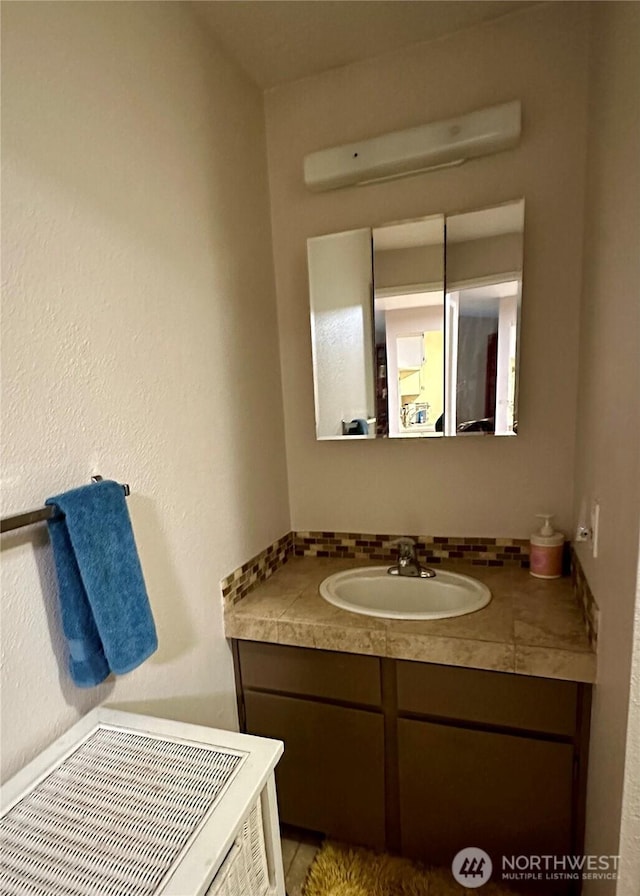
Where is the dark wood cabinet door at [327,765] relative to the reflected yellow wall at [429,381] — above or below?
below

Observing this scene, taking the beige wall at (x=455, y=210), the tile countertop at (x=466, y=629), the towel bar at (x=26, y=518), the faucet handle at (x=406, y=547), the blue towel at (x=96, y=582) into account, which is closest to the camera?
the towel bar at (x=26, y=518)

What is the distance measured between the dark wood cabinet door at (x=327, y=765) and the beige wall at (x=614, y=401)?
22.9 inches

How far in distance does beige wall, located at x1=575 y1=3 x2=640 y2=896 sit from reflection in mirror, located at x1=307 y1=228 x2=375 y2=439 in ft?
2.29

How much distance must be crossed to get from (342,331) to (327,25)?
913mm

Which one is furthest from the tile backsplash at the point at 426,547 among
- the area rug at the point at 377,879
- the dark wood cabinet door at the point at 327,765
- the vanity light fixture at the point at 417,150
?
the vanity light fixture at the point at 417,150

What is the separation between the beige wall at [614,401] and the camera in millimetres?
856

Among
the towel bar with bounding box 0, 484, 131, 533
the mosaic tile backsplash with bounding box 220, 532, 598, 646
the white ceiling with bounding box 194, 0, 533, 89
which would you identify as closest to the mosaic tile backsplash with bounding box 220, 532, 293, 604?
the mosaic tile backsplash with bounding box 220, 532, 598, 646

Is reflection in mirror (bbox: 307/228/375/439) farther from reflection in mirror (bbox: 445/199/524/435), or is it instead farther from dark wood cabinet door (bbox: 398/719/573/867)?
dark wood cabinet door (bbox: 398/719/573/867)

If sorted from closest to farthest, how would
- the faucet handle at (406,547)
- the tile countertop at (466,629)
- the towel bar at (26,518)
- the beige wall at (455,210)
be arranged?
1. the towel bar at (26,518)
2. the tile countertop at (466,629)
3. the beige wall at (455,210)
4. the faucet handle at (406,547)

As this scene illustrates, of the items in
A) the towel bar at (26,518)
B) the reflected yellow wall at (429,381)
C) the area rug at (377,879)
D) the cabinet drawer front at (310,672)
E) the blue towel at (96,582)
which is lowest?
the area rug at (377,879)

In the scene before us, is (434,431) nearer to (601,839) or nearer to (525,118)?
(525,118)

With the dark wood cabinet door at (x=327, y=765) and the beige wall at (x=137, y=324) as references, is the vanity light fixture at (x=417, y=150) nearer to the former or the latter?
the beige wall at (x=137, y=324)

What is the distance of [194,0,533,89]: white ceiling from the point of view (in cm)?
129

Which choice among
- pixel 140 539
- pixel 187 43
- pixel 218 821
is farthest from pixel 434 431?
pixel 187 43
